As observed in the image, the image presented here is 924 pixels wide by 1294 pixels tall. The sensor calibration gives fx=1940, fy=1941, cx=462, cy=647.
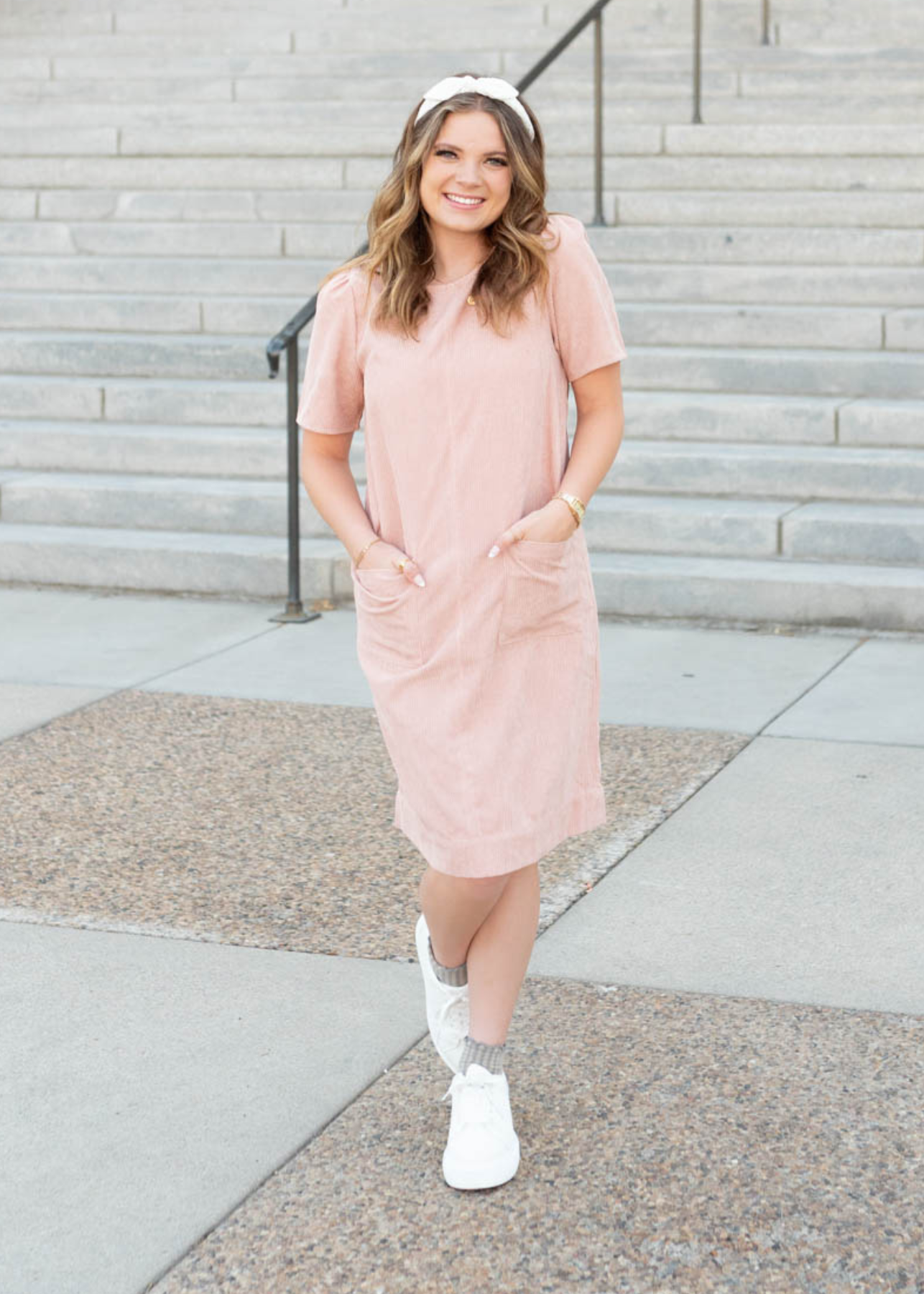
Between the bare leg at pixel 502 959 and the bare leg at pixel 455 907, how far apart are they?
0.07ft

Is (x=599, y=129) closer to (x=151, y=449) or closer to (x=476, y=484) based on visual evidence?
(x=151, y=449)

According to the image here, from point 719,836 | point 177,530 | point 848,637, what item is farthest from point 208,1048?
point 177,530

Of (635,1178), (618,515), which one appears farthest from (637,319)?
(635,1178)

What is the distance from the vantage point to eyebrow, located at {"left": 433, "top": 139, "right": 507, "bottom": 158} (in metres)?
3.05

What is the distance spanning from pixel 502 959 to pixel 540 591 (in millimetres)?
629

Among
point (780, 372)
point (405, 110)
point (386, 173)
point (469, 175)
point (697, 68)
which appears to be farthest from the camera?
point (405, 110)

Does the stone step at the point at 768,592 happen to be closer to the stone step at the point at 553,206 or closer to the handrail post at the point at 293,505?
the handrail post at the point at 293,505

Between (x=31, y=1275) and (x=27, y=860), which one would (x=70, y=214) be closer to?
(x=27, y=860)

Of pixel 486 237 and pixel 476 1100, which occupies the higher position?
pixel 486 237

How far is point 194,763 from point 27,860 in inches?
33.4

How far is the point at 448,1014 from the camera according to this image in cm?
336

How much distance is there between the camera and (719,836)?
191 inches

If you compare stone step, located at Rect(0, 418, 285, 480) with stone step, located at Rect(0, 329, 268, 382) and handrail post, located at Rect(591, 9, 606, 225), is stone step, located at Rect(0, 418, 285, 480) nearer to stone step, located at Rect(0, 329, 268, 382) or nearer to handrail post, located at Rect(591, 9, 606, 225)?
stone step, located at Rect(0, 329, 268, 382)

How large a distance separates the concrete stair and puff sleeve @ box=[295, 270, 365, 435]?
13.2 feet
